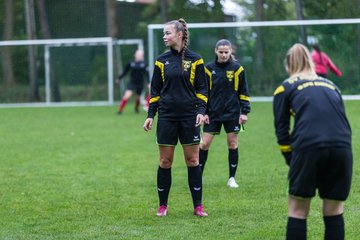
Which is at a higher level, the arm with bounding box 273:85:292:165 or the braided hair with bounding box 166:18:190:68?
the braided hair with bounding box 166:18:190:68

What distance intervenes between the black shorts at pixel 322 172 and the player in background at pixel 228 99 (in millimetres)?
4024

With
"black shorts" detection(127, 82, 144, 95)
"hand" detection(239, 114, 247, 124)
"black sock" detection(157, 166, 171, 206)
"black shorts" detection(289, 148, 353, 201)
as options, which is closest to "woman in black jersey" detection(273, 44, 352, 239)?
"black shorts" detection(289, 148, 353, 201)

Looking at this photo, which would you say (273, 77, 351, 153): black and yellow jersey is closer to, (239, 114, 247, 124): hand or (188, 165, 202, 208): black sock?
(188, 165, 202, 208): black sock

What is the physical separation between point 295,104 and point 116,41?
78.3 feet

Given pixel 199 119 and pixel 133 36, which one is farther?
pixel 133 36

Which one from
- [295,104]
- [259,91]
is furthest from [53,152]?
[259,91]

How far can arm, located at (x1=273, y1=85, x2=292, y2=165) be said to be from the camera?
5066 mm

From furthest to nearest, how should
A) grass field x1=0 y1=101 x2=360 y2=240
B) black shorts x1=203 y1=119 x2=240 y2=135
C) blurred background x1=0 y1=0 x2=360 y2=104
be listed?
blurred background x1=0 y1=0 x2=360 y2=104
black shorts x1=203 y1=119 x2=240 y2=135
grass field x1=0 y1=101 x2=360 y2=240

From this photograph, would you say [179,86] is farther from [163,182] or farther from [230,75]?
[230,75]

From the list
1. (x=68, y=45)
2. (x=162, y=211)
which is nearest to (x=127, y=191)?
(x=162, y=211)

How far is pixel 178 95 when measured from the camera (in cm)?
726

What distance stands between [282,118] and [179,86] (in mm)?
2337

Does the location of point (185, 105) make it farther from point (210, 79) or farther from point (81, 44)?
point (81, 44)

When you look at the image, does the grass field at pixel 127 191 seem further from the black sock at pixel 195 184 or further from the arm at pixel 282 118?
the arm at pixel 282 118
